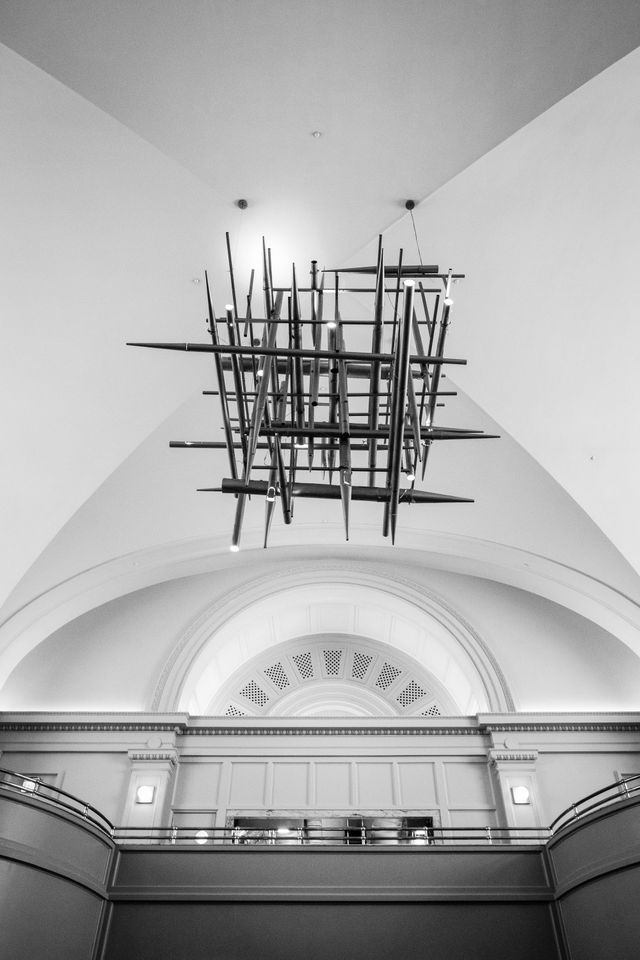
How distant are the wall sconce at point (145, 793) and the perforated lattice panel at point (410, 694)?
15.9 ft

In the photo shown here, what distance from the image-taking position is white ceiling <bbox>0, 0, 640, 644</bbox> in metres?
5.34

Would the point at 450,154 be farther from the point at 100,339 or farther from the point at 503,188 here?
the point at 100,339

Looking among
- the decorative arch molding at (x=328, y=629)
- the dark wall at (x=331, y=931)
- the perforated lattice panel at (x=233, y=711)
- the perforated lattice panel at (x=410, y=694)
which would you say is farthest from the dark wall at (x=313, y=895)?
the perforated lattice panel at (x=410, y=694)

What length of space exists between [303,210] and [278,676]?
30.2 feet

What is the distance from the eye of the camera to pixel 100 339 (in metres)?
9.15

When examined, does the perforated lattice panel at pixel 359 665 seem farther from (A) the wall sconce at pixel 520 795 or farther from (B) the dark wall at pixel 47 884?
(B) the dark wall at pixel 47 884

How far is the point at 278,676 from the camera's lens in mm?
13641

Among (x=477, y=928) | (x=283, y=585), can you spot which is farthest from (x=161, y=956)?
(x=283, y=585)

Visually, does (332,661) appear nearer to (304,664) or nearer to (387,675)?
(304,664)

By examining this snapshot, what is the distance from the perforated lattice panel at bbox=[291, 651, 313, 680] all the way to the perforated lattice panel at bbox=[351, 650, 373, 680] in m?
0.84

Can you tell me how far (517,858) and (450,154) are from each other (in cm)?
769

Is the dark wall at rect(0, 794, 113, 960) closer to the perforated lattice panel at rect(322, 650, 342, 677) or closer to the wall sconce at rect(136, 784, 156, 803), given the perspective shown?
the wall sconce at rect(136, 784, 156, 803)

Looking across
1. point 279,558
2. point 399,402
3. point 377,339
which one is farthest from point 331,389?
point 279,558

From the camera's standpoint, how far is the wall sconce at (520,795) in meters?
10.4
